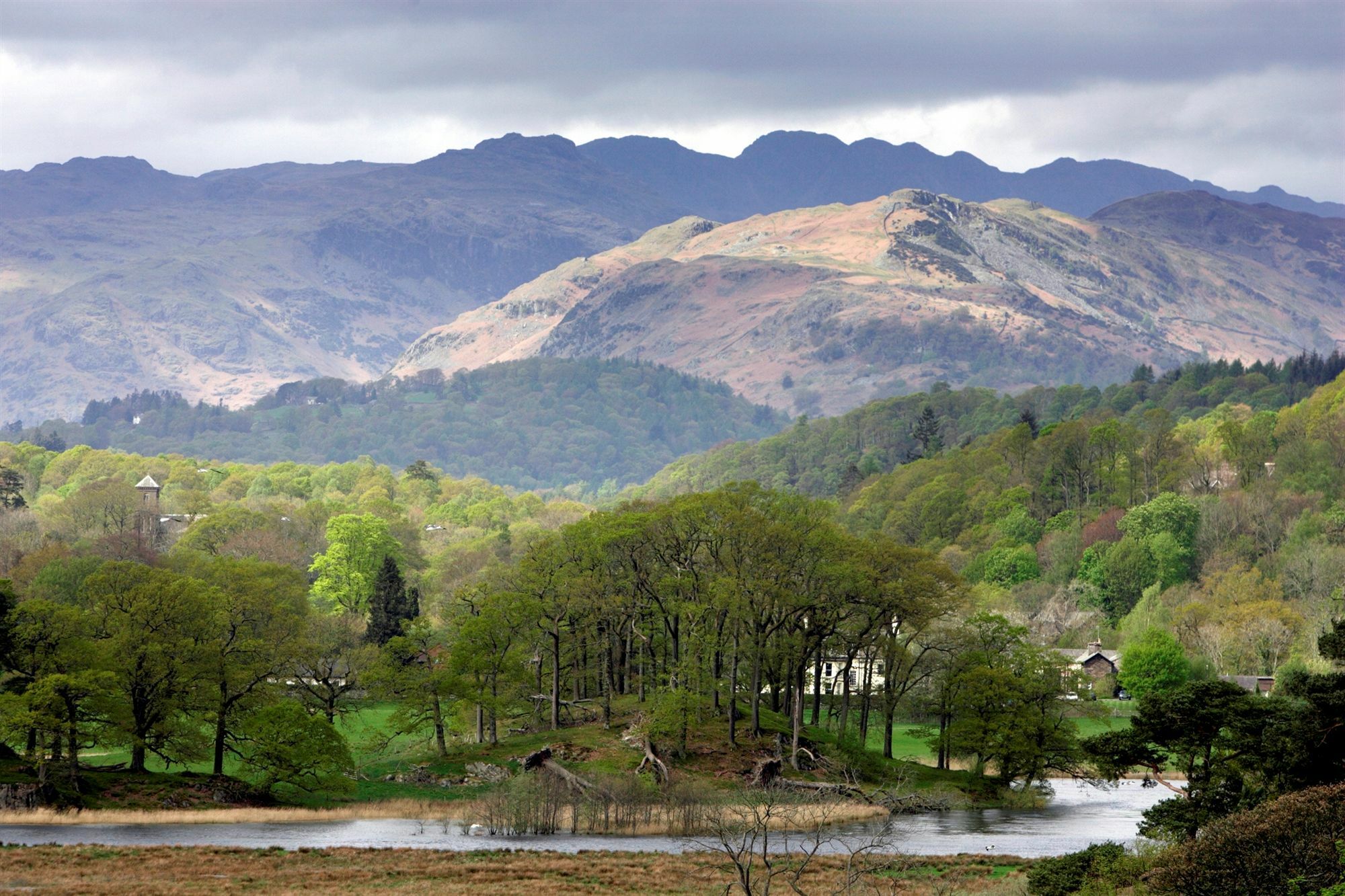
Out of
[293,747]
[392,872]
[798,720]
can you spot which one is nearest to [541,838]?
[293,747]

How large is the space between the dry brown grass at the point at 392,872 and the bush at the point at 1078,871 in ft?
4.89

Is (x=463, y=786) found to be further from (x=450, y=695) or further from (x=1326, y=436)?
(x=1326, y=436)

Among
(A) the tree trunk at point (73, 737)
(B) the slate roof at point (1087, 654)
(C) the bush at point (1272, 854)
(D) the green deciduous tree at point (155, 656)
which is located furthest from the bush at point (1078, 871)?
(B) the slate roof at point (1087, 654)

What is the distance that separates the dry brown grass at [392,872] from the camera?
59969 mm

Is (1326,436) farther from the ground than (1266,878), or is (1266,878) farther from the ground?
(1326,436)

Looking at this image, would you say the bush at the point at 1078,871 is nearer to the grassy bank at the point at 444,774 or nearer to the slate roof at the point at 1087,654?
the grassy bank at the point at 444,774

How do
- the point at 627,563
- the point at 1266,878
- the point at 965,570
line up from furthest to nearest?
the point at 965,570, the point at 627,563, the point at 1266,878

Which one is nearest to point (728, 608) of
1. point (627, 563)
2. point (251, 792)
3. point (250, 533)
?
point (627, 563)

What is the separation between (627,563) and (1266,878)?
5629 cm

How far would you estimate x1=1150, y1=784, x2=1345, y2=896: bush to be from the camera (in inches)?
1695

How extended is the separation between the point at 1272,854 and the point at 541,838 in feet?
132

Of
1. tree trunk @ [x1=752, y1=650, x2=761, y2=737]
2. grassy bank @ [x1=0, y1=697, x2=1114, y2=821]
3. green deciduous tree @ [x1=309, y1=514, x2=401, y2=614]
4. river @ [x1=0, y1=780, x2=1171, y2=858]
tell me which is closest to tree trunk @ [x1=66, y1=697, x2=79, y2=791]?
grassy bank @ [x1=0, y1=697, x2=1114, y2=821]

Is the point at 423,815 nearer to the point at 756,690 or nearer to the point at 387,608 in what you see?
the point at 756,690

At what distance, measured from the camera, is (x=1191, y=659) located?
13050cm
